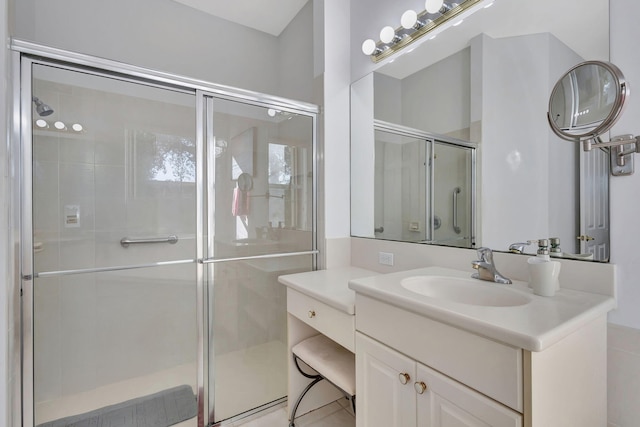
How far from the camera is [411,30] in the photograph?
158 centimetres

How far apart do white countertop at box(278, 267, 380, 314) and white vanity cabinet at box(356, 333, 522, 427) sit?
0.15 metres

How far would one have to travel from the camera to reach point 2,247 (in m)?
1.04

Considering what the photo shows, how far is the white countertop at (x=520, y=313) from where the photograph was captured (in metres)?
0.67

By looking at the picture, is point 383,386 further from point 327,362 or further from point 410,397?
point 327,362

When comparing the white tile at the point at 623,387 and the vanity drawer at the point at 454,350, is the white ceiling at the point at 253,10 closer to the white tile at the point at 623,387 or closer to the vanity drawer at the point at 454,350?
the vanity drawer at the point at 454,350

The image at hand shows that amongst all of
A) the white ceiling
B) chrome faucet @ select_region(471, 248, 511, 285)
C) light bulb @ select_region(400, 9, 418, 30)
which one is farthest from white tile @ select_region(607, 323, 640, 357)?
the white ceiling

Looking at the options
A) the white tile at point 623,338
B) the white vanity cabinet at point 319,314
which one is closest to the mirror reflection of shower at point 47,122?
the white vanity cabinet at point 319,314

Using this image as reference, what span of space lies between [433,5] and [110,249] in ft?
6.79

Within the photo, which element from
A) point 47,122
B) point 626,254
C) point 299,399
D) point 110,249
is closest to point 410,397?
point 626,254

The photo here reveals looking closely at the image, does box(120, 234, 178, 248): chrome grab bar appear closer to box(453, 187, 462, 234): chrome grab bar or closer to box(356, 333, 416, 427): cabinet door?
box(356, 333, 416, 427): cabinet door

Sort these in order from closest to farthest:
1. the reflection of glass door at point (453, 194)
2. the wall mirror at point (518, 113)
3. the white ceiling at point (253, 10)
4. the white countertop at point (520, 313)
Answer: the white countertop at point (520, 313) < the wall mirror at point (518, 113) < the reflection of glass door at point (453, 194) < the white ceiling at point (253, 10)

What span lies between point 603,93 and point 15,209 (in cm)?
218

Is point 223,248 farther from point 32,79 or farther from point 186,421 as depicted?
point 32,79

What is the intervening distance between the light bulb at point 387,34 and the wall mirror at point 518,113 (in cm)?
11
